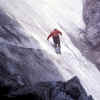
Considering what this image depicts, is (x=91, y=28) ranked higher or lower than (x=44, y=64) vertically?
higher

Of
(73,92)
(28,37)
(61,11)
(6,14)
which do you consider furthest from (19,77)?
(61,11)

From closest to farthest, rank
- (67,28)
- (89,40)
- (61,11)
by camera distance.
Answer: (89,40) → (67,28) → (61,11)

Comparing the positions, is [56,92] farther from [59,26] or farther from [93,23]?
[93,23]

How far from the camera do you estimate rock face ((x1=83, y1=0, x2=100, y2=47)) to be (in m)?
20.9

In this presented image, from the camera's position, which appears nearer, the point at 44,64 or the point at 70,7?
the point at 44,64

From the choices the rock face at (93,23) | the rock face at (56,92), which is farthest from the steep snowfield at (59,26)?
the rock face at (56,92)

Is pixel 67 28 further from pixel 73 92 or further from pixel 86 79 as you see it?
pixel 73 92

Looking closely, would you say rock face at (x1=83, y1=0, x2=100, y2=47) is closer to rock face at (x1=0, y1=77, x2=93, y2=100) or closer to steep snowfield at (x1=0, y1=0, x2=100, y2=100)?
steep snowfield at (x1=0, y1=0, x2=100, y2=100)

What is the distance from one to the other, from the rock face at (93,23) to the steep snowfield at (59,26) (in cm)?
200

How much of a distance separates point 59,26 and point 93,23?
432 cm

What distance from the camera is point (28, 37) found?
43.4ft

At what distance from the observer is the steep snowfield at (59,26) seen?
14.2m

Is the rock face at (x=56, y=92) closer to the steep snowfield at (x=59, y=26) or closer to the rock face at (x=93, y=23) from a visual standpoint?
the steep snowfield at (x=59, y=26)

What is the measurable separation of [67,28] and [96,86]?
9.88 metres
